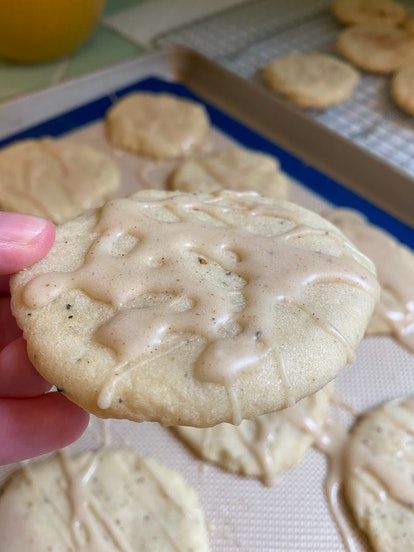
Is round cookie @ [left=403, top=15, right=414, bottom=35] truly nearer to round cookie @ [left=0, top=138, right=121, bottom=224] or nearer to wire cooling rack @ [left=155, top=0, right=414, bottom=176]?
wire cooling rack @ [left=155, top=0, right=414, bottom=176]

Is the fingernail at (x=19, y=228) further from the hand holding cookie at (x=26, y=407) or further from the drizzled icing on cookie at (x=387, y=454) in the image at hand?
the drizzled icing on cookie at (x=387, y=454)

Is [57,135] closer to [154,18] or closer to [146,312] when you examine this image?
[154,18]

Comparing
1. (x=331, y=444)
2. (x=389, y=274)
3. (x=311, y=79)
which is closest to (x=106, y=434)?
(x=331, y=444)

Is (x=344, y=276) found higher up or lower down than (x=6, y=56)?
higher up

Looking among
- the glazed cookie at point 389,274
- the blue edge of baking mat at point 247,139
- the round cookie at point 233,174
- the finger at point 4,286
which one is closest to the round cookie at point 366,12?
the blue edge of baking mat at point 247,139

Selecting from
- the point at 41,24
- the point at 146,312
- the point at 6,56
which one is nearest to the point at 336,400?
the point at 146,312
